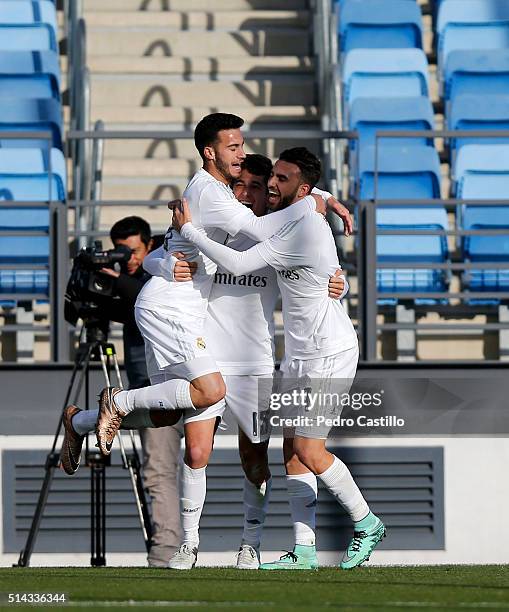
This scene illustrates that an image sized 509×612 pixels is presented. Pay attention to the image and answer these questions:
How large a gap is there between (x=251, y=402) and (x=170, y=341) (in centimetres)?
47

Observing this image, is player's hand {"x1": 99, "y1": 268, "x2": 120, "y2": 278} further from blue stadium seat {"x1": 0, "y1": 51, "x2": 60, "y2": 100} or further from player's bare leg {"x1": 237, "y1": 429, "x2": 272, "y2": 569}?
blue stadium seat {"x1": 0, "y1": 51, "x2": 60, "y2": 100}

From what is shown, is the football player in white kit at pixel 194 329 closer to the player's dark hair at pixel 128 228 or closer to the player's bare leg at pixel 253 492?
the player's bare leg at pixel 253 492

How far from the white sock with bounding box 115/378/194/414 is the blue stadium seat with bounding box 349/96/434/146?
4.79 m

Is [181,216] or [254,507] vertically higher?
[181,216]

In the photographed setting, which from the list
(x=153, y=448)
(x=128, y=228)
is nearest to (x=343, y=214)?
(x=128, y=228)

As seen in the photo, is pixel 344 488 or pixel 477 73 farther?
pixel 477 73

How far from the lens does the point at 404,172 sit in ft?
38.1

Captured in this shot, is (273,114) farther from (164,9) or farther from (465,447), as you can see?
(465,447)

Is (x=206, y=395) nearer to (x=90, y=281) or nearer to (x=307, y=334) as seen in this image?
(x=307, y=334)

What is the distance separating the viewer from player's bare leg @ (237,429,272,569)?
797 centimetres

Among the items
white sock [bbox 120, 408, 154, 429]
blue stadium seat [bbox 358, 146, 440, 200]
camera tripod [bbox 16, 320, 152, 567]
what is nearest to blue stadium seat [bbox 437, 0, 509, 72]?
blue stadium seat [bbox 358, 146, 440, 200]

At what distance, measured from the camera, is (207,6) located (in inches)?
568

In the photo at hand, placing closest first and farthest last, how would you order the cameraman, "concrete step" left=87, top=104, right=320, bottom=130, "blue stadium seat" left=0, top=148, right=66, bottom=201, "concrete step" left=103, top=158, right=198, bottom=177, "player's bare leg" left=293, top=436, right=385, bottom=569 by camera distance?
"player's bare leg" left=293, top=436, right=385, bottom=569, the cameraman, "blue stadium seat" left=0, top=148, right=66, bottom=201, "concrete step" left=103, top=158, right=198, bottom=177, "concrete step" left=87, top=104, right=320, bottom=130

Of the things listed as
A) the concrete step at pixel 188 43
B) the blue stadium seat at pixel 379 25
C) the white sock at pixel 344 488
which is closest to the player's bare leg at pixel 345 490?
the white sock at pixel 344 488
